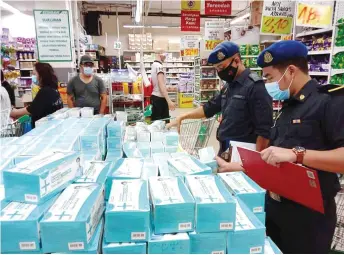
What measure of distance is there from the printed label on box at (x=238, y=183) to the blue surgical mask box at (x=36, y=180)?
2.53 feet

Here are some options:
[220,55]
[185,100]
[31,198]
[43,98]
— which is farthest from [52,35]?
[185,100]

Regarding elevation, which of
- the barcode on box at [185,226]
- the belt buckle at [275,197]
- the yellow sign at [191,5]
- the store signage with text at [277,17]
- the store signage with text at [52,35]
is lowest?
the belt buckle at [275,197]

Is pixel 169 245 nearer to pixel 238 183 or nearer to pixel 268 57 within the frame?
pixel 238 183

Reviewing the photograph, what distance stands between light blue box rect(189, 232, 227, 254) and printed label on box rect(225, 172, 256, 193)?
0.87ft

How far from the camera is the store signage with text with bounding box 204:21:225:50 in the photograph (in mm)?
9219

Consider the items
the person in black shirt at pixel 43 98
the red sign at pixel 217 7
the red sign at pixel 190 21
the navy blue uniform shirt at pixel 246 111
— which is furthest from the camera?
the red sign at pixel 190 21

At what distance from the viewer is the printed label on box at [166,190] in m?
1.07

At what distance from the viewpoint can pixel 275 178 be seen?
1553 mm

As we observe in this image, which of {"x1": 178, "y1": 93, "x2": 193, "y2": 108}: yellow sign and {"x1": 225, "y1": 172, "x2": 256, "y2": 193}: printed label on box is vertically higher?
{"x1": 225, "y1": 172, "x2": 256, "y2": 193}: printed label on box

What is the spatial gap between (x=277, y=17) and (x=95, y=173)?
5.22 metres

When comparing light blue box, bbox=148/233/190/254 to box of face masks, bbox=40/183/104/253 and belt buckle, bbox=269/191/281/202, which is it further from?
belt buckle, bbox=269/191/281/202

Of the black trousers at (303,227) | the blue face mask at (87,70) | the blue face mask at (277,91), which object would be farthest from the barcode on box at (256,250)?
the blue face mask at (87,70)

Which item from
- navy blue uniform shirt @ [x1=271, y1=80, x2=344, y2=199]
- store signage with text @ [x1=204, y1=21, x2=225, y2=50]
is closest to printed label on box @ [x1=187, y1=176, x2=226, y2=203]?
navy blue uniform shirt @ [x1=271, y1=80, x2=344, y2=199]

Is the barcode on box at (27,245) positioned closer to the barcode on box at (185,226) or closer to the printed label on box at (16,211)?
the printed label on box at (16,211)
